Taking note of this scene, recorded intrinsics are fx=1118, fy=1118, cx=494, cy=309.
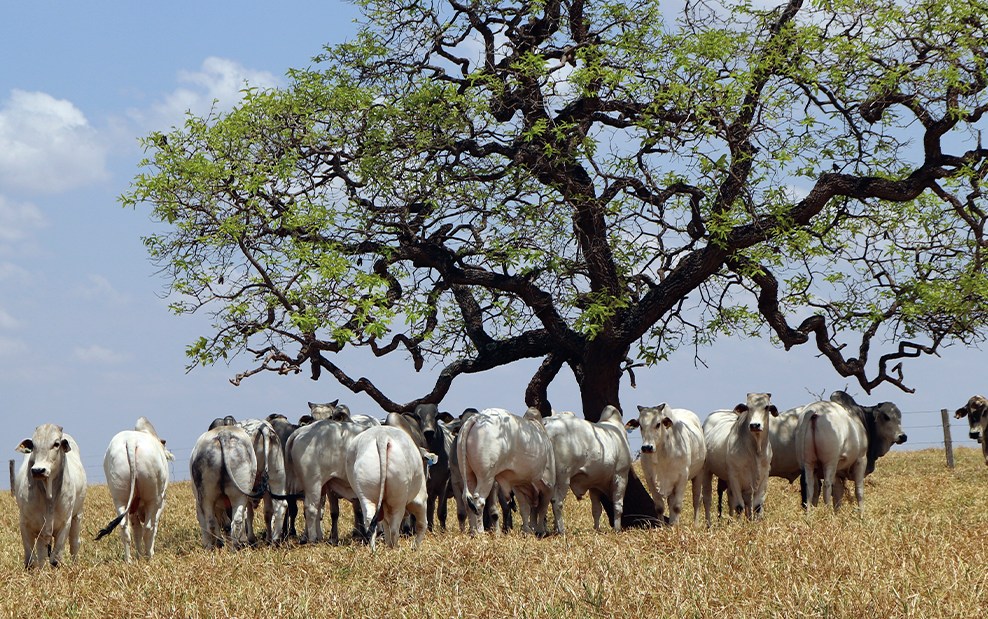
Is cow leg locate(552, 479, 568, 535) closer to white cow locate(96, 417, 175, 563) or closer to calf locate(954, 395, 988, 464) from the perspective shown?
white cow locate(96, 417, 175, 563)

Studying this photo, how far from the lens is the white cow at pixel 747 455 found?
1650cm

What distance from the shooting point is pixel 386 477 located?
41.6ft

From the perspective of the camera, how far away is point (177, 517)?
66.9ft

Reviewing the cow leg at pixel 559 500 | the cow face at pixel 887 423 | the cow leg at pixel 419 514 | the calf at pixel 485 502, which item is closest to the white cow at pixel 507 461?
the cow leg at pixel 559 500

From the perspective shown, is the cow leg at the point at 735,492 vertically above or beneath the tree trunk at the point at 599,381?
beneath

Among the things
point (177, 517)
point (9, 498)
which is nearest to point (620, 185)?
point (177, 517)

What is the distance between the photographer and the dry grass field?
789 cm

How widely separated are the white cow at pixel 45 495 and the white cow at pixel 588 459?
6.68 meters

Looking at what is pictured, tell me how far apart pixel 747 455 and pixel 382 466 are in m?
6.84

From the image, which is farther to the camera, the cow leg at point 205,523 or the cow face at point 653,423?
the cow face at point 653,423

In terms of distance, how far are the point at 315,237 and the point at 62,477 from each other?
270 inches

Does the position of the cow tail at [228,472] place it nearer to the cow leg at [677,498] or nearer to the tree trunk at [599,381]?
the cow leg at [677,498]

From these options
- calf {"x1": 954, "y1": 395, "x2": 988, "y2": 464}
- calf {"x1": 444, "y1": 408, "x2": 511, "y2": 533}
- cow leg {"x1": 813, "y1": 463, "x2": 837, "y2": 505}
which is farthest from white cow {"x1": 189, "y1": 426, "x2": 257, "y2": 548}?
calf {"x1": 954, "y1": 395, "x2": 988, "y2": 464}

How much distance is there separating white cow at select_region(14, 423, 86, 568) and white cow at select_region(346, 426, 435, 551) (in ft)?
11.8
